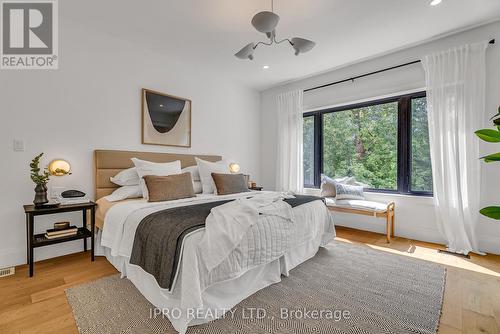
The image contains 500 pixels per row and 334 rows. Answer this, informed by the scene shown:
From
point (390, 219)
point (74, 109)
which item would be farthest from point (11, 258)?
point (390, 219)

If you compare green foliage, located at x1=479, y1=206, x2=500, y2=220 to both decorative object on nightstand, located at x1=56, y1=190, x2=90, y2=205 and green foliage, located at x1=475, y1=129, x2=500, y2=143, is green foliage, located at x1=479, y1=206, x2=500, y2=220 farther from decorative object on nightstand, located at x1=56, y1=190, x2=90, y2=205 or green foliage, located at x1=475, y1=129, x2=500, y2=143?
decorative object on nightstand, located at x1=56, y1=190, x2=90, y2=205

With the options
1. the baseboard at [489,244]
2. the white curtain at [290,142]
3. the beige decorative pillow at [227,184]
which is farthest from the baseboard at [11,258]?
the baseboard at [489,244]

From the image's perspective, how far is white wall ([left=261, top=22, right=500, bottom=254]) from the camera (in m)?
2.82

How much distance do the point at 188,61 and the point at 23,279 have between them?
337 cm

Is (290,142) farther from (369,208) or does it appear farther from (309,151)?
(369,208)

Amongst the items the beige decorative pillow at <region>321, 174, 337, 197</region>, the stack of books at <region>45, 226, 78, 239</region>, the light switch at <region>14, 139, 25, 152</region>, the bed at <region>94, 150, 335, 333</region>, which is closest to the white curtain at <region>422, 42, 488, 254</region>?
the beige decorative pillow at <region>321, 174, 337, 197</region>

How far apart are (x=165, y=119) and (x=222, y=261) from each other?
8.84 ft

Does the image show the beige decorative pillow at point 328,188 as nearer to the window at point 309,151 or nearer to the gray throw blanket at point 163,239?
the window at point 309,151

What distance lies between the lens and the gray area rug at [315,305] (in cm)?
158

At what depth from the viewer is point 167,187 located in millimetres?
2607

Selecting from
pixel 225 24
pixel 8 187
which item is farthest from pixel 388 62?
pixel 8 187

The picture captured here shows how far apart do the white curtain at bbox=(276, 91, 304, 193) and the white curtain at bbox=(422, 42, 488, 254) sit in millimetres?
2026

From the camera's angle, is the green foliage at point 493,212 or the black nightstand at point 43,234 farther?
the black nightstand at point 43,234

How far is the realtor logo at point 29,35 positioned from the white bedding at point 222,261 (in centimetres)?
188
